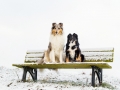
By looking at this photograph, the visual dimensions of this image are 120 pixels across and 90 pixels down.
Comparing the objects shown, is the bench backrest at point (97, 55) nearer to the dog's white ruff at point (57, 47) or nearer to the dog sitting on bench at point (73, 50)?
the dog sitting on bench at point (73, 50)

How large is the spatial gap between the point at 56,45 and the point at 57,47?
82 millimetres

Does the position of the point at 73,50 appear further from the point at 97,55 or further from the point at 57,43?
the point at 97,55

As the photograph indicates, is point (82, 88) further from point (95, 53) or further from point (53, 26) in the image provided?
point (53, 26)

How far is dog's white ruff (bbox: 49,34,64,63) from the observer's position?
10625mm

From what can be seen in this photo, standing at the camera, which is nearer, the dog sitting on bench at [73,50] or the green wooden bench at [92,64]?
the green wooden bench at [92,64]

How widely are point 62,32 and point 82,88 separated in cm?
236

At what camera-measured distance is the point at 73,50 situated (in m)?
10.6

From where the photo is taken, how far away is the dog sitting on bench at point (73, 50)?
1050cm

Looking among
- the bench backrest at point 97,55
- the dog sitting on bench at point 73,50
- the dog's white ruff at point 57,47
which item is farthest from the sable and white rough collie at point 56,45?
the bench backrest at point 97,55

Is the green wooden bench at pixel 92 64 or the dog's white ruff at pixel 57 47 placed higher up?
the dog's white ruff at pixel 57 47

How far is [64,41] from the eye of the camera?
1074cm

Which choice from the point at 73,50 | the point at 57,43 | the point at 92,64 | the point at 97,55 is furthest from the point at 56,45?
the point at 92,64

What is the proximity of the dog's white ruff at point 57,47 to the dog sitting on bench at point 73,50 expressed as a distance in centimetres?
22

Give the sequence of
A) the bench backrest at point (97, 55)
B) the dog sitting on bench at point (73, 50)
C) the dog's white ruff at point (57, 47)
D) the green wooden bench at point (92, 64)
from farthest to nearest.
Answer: the dog's white ruff at point (57, 47) < the dog sitting on bench at point (73, 50) < the bench backrest at point (97, 55) < the green wooden bench at point (92, 64)
